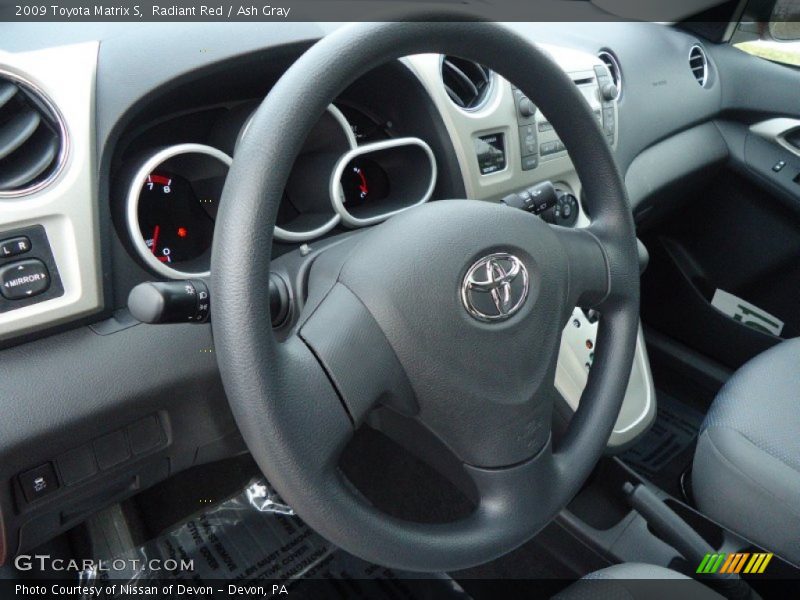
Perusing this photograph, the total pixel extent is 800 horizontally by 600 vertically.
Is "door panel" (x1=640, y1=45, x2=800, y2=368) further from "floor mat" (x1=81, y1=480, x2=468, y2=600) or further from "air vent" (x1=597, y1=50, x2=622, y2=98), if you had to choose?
"floor mat" (x1=81, y1=480, x2=468, y2=600)

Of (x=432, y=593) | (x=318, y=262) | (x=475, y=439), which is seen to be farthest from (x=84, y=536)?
(x=475, y=439)

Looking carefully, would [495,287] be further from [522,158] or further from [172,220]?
[522,158]

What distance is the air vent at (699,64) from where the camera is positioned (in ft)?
6.37

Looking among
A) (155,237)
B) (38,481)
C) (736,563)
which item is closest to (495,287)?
(155,237)

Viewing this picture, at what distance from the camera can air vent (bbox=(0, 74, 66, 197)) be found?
2.56 feet

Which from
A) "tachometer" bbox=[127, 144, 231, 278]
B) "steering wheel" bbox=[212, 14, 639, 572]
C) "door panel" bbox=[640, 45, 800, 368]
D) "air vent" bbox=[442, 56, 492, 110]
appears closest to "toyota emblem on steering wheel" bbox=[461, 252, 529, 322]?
"steering wheel" bbox=[212, 14, 639, 572]

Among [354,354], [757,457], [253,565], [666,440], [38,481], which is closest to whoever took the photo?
[354,354]

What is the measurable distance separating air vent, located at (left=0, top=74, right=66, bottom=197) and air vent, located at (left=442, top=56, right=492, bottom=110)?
2.10 feet

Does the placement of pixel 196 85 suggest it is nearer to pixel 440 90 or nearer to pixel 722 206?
pixel 440 90

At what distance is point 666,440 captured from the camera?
1.91 metres

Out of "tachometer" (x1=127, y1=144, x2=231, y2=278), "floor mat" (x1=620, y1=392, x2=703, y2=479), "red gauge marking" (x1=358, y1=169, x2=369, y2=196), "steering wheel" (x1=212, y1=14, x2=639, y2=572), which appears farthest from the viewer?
"floor mat" (x1=620, y1=392, x2=703, y2=479)

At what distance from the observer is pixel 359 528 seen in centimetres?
67

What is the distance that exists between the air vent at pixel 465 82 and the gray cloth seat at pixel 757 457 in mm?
657

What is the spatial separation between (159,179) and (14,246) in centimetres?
22
